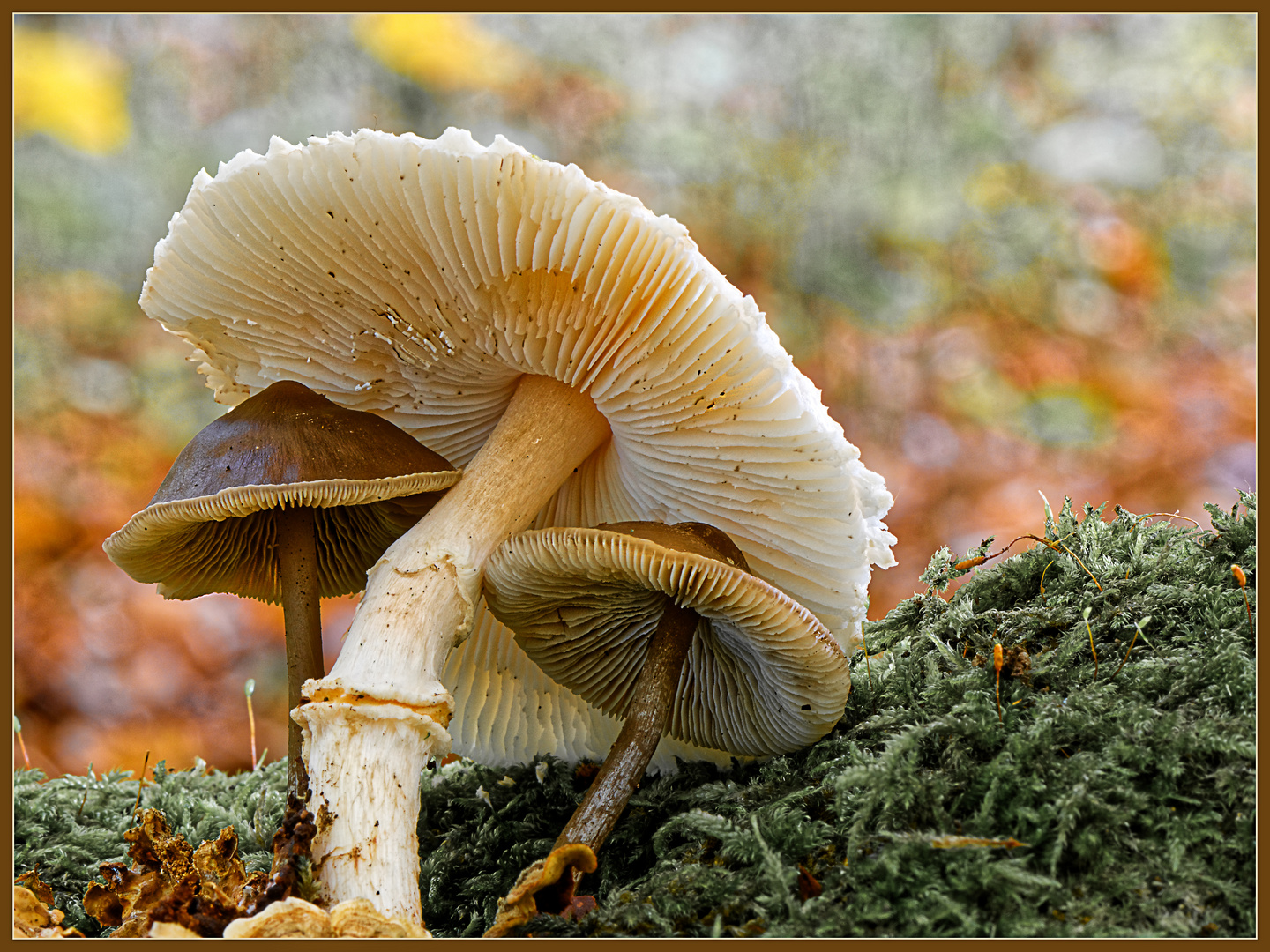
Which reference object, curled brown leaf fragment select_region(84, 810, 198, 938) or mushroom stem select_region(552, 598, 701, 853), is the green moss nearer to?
curled brown leaf fragment select_region(84, 810, 198, 938)

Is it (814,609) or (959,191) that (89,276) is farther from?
(959,191)

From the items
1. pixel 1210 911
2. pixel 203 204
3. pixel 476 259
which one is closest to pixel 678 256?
pixel 476 259

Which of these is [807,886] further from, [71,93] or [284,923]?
[71,93]

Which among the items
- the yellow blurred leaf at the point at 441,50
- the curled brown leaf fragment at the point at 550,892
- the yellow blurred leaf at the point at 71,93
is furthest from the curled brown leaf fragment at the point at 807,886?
the yellow blurred leaf at the point at 71,93

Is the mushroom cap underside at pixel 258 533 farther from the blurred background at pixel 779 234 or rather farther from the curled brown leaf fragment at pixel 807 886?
the blurred background at pixel 779 234

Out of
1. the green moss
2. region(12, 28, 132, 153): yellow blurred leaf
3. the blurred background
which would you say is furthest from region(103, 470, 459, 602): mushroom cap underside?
region(12, 28, 132, 153): yellow blurred leaf

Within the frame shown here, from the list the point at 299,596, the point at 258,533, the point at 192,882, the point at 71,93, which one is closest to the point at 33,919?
the point at 192,882
